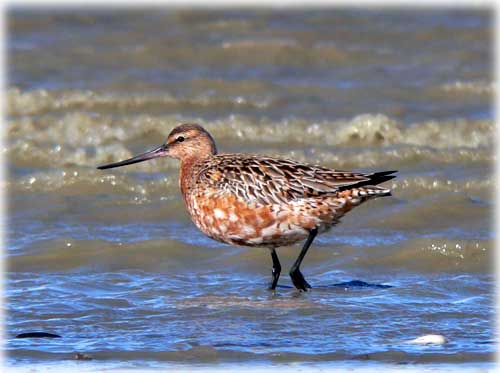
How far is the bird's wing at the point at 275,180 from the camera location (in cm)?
819

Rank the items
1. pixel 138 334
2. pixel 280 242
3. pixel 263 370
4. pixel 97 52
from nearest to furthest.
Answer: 1. pixel 263 370
2. pixel 138 334
3. pixel 280 242
4. pixel 97 52

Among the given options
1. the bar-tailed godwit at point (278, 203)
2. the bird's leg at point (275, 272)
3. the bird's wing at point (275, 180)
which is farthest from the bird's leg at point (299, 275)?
the bird's wing at point (275, 180)

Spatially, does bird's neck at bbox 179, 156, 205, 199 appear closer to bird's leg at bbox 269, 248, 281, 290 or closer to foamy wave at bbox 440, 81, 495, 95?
bird's leg at bbox 269, 248, 281, 290

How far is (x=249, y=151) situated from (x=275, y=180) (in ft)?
12.7

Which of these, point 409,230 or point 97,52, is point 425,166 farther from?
point 97,52

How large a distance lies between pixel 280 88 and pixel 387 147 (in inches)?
94.5

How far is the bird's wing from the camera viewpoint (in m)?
8.19

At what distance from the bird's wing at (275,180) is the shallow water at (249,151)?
24.9 inches

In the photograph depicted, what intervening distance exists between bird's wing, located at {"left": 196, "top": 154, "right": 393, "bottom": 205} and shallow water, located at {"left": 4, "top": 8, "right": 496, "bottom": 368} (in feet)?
2.08

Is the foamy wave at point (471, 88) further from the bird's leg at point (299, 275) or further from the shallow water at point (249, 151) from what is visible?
the bird's leg at point (299, 275)

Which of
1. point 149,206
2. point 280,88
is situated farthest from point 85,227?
point 280,88

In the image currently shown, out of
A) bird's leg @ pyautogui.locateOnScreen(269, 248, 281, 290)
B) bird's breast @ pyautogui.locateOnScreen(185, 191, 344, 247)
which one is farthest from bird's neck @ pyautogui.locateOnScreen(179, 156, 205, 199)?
bird's leg @ pyautogui.locateOnScreen(269, 248, 281, 290)

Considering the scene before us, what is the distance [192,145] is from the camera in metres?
9.05

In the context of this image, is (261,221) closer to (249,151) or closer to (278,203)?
(278,203)
